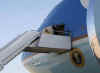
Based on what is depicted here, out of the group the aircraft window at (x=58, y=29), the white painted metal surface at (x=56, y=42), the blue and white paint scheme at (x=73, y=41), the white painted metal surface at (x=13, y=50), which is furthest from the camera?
the aircraft window at (x=58, y=29)

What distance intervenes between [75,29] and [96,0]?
2.12 meters

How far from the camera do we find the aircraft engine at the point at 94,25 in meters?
4.22

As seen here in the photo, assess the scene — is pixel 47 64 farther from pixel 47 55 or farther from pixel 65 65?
pixel 65 65

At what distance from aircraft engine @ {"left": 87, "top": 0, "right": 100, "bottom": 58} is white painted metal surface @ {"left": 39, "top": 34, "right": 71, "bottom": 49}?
1.96 meters

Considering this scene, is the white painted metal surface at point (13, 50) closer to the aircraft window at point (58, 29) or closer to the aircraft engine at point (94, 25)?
the aircraft window at point (58, 29)

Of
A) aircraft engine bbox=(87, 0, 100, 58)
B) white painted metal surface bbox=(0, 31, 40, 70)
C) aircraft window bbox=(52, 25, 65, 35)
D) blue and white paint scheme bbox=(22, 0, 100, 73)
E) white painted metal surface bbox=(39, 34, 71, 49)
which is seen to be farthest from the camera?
aircraft window bbox=(52, 25, 65, 35)

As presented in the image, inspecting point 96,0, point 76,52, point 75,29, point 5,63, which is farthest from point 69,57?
point 96,0

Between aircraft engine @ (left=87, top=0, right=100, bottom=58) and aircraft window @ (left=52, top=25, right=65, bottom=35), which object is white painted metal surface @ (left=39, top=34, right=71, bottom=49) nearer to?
aircraft window @ (left=52, top=25, right=65, bottom=35)

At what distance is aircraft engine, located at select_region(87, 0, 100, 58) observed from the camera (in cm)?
422

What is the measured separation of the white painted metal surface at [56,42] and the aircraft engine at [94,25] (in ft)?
6.44

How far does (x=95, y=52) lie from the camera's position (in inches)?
169

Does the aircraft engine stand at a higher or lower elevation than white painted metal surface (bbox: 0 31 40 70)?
higher

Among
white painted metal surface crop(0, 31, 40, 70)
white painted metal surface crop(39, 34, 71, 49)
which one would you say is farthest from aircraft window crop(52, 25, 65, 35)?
white painted metal surface crop(0, 31, 40, 70)

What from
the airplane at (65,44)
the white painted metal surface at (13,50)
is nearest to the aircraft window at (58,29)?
the airplane at (65,44)
